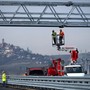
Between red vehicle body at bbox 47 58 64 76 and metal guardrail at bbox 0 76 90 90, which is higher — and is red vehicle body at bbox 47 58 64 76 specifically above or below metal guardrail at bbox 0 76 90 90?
above

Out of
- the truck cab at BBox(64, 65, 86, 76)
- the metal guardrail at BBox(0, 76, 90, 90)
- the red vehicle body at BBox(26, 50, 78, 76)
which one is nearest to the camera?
the metal guardrail at BBox(0, 76, 90, 90)

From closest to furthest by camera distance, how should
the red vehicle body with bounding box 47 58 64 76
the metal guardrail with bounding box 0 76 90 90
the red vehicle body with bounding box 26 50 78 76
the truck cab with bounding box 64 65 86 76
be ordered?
the metal guardrail with bounding box 0 76 90 90
the red vehicle body with bounding box 26 50 78 76
the truck cab with bounding box 64 65 86 76
the red vehicle body with bounding box 47 58 64 76

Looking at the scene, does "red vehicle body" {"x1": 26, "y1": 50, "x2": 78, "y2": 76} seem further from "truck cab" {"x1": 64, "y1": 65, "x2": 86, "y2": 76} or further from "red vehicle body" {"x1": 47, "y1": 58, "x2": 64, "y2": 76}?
"truck cab" {"x1": 64, "y1": 65, "x2": 86, "y2": 76}

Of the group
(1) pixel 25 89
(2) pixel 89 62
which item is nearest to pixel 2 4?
(1) pixel 25 89

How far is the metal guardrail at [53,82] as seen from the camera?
58.7ft

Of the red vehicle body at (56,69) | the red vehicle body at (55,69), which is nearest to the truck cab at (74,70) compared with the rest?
the red vehicle body at (55,69)

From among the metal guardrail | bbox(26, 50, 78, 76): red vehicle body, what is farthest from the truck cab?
the metal guardrail

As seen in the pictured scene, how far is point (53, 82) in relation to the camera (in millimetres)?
22984

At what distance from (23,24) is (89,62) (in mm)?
8810

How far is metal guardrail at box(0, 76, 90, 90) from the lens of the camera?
705 inches

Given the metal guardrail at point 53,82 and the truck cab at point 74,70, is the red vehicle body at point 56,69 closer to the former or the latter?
the truck cab at point 74,70

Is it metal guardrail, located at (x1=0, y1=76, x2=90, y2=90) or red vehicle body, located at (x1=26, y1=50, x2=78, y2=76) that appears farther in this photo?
red vehicle body, located at (x1=26, y1=50, x2=78, y2=76)

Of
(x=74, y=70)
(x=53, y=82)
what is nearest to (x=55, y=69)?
(x=74, y=70)

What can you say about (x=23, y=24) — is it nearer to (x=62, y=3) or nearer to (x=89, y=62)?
(x=62, y=3)
